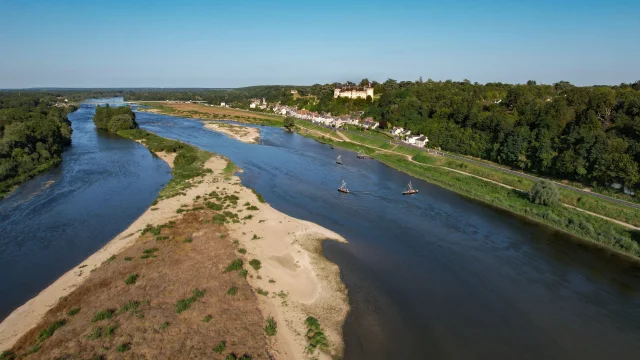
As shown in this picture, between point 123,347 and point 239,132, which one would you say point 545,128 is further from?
point 239,132

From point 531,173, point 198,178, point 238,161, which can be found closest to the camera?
point 198,178

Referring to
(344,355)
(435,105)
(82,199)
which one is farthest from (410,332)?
(435,105)

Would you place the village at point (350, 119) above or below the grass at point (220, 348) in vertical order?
above

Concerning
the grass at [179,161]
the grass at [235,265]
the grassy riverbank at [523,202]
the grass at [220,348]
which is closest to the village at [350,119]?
the grassy riverbank at [523,202]

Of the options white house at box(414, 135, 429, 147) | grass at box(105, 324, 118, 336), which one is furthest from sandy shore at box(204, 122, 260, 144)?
grass at box(105, 324, 118, 336)

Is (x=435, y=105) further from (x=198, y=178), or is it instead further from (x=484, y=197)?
(x=198, y=178)

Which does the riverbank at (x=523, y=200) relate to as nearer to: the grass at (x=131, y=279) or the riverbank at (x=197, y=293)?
the riverbank at (x=197, y=293)
